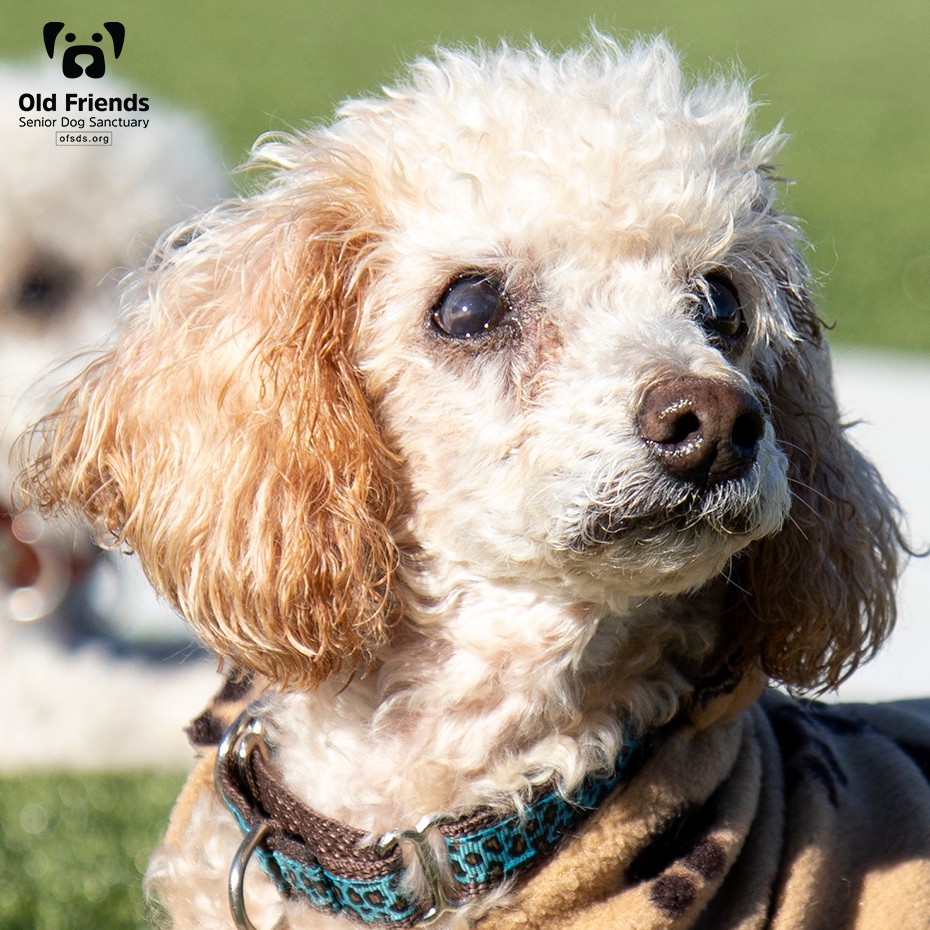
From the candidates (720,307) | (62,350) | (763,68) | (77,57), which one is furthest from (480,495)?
(763,68)

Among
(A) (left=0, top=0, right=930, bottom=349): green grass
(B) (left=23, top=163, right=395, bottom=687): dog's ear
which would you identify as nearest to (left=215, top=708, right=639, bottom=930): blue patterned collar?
(B) (left=23, top=163, right=395, bottom=687): dog's ear

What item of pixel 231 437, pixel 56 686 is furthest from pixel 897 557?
pixel 56 686

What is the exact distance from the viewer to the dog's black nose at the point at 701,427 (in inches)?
71.4

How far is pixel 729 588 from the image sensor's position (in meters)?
2.31

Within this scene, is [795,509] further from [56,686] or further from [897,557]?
[56,686]

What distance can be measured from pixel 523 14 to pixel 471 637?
1913 cm

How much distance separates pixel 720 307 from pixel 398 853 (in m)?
0.94

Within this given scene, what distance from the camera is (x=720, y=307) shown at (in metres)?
2.19

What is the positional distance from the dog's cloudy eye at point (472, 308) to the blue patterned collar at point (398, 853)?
0.66 meters

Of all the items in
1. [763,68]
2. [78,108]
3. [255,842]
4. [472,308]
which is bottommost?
[255,842]

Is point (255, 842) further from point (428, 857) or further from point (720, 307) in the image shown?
point (720, 307)

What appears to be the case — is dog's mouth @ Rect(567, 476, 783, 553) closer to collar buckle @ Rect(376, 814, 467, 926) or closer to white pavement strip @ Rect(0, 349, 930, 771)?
collar buckle @ Rect(376, 814, 467, 926)

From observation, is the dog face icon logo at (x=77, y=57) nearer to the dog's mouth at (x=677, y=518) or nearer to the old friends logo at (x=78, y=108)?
the old friends logo at (x=78, y=108)

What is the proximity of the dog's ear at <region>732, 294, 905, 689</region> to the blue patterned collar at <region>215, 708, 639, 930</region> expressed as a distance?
12.7 inches
